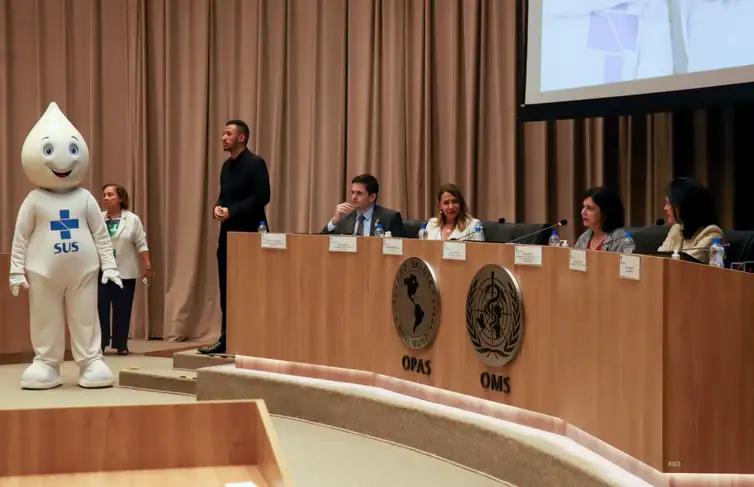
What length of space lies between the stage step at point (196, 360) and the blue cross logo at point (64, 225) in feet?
3.47

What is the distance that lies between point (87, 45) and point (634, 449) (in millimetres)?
6871

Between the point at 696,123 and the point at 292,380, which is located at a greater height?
the point at 696,123

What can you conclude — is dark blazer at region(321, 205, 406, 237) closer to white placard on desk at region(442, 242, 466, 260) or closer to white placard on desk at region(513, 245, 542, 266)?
white placard on desk at region(442, 242, 466, 260)

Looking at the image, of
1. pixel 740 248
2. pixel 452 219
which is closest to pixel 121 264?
pixel 452 219

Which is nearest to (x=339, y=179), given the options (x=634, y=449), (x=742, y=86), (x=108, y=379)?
(x=108, y=379)

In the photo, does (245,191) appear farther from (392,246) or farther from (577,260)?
(577,260)

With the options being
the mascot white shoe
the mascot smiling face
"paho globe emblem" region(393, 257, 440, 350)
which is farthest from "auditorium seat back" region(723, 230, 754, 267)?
the mascot white shoe

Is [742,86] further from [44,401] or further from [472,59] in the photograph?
[44,401]

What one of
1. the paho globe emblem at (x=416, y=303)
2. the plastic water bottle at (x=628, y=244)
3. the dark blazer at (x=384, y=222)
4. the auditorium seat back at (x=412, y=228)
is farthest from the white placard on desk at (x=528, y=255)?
the auditorium seat back at (x=412, y=228)

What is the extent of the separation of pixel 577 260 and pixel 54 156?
10.9ft

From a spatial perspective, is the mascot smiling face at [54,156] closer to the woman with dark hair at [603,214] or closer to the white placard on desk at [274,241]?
the white placard on desk at [274,241]

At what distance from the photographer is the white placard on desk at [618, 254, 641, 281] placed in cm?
328

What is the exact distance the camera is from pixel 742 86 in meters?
4.78

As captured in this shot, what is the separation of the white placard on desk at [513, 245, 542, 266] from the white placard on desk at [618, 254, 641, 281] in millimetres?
623
